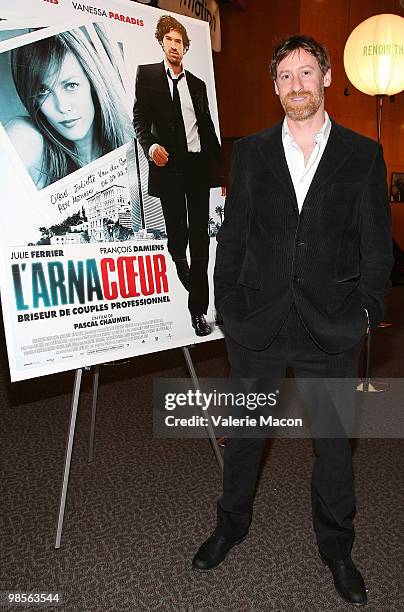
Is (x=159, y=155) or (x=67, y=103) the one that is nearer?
(x=67, y=103)

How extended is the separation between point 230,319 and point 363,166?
1.94 ft

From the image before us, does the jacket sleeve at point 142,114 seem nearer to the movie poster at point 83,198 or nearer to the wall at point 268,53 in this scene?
the movie poster at point 83,198

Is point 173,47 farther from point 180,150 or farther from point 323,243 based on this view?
point 323,243

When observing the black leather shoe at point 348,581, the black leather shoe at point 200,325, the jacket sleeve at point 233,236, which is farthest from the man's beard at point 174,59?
the black leather shoe at point 348,581

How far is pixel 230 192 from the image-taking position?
1.87 metres

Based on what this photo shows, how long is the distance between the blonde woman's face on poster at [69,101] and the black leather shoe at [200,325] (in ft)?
2.57

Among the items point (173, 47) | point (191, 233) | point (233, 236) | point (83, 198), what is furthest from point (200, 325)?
point (173, 47)

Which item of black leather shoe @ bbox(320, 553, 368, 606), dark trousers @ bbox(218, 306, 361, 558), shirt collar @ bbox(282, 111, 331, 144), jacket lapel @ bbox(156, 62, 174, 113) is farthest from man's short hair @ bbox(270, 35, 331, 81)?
black leather shoe @ bbox(320, 553, 368, 606)

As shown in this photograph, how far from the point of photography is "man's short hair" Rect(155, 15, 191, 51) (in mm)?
2197

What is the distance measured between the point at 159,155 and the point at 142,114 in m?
0.15

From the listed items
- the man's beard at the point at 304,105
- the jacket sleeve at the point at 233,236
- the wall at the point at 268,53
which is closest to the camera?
the man's beard at the point at 304,105

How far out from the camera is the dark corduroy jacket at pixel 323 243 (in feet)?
5.61

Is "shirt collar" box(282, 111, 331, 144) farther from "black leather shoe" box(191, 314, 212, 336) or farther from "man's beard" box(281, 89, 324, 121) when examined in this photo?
"black leather shoe" box(191, 314, 212, 336)

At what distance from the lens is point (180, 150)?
225cm
